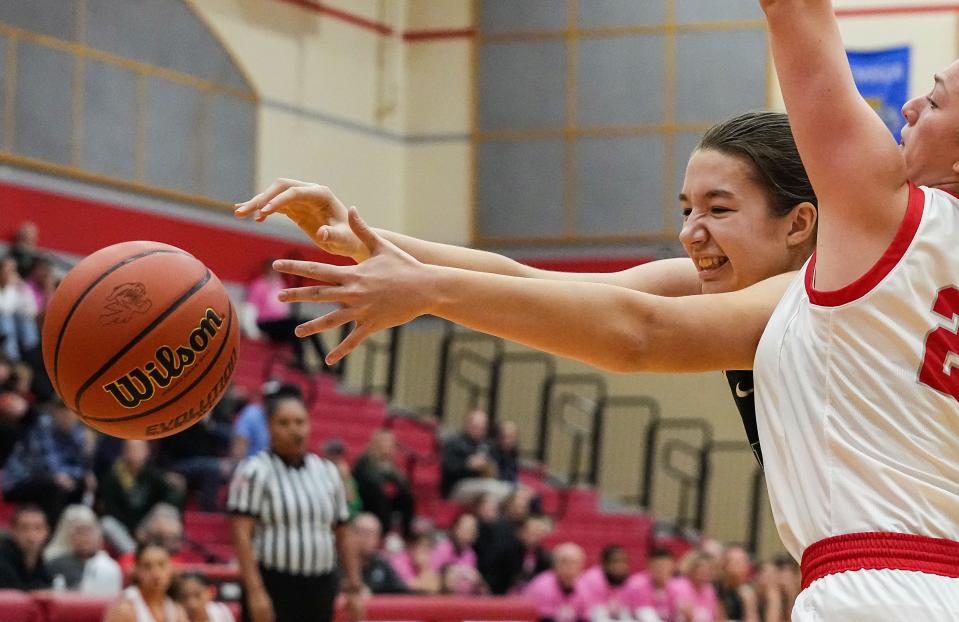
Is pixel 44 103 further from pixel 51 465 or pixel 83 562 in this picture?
pixel 83 562

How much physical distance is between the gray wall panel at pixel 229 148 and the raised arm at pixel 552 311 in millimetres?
14325

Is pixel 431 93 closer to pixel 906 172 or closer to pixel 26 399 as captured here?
pixel 26 399

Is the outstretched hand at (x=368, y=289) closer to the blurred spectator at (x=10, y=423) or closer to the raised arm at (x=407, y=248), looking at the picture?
the raised arm at (x=407, y=248)

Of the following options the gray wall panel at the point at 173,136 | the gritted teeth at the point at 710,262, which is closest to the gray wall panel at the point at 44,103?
the gray wall panel at the point at 173,136

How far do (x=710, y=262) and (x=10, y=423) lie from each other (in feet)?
25.5

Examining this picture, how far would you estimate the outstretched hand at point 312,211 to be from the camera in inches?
107

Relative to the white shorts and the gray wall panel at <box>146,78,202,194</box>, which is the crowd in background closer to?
the gray wall panel at <box>146,78,202,194</box>

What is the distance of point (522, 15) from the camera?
61.8 feet

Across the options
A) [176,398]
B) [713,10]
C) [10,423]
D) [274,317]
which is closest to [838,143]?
[176,398]

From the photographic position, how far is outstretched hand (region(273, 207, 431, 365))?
229cm

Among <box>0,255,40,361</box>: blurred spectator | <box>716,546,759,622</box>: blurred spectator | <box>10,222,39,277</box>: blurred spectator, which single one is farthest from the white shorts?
<box>10,222,39,277</box>: blurred spectator

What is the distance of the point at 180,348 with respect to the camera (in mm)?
3402

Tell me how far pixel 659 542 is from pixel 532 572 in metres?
4.12

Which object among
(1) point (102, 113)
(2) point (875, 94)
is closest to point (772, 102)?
(2) point (875, 94)
